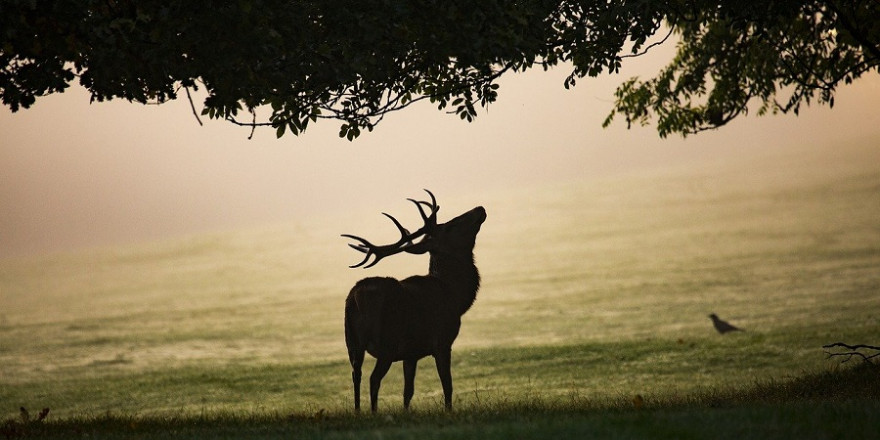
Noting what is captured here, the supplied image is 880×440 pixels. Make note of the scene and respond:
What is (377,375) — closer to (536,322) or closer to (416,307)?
(416,307)

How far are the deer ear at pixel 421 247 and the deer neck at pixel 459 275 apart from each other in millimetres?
235

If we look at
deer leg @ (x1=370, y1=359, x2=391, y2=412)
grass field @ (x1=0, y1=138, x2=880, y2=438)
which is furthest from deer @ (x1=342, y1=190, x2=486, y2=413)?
grass field @ (x1=0, y1=138, x2=880, y2=438)

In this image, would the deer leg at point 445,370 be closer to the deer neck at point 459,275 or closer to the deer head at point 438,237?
the deer neck at point 459,275

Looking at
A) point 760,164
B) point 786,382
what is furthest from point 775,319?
point 760,164

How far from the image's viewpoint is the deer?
13500 millimetres

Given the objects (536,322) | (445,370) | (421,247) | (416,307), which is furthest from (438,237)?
(536,322)

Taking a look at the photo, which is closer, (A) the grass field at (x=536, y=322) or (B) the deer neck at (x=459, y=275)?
(A) the grass field at (x=536, y=322)

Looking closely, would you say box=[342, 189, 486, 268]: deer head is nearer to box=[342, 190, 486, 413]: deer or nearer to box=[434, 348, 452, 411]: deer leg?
box=[342, 190, 486, 413]: deer

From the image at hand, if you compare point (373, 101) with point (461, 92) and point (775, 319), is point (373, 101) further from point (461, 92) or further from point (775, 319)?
point (775, 319)

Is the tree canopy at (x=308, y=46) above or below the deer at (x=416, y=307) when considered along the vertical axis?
above

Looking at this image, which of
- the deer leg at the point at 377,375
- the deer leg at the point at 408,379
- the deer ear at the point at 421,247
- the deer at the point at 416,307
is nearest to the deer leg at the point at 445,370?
the deer at the point at 416,307

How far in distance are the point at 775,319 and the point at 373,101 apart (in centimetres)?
1768

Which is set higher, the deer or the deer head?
the deer head

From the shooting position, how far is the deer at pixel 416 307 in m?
13.5
